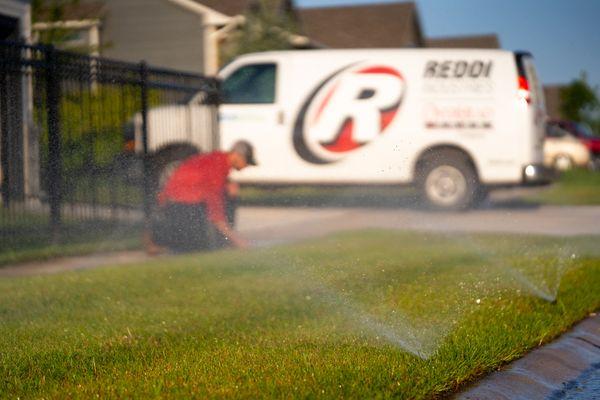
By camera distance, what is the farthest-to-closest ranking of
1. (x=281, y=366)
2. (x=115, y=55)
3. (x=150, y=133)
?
(x=115, y=55)
(x=150, y=133)
(x=281, y=366)

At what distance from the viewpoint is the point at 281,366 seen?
17.3 ft

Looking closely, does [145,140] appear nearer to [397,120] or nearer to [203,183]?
[203,183]

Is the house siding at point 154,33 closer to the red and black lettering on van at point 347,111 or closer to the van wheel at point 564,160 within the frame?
the van wheel at point 564,160

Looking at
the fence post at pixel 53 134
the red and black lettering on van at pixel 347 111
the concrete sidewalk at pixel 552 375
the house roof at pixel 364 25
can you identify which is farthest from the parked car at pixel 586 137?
the concrete sidewalk at pixel 552 375

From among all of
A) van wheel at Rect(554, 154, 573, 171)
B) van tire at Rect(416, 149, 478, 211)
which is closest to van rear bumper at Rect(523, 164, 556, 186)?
van tire at Rect(416, 149, 478, 211)

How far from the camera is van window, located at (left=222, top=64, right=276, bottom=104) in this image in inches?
658

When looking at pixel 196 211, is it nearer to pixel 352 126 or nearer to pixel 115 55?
pixel 352 126

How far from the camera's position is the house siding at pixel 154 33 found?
29.3 meters

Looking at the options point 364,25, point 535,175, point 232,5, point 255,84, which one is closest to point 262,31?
point 232,5

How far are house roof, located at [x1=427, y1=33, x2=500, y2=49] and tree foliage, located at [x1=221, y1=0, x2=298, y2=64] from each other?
29.9 metres

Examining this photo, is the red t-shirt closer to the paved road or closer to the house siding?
the paved road

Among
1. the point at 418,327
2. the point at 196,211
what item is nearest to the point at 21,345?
the point at 418,327

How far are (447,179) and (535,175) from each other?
126cm

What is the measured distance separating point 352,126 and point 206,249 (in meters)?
5.53
